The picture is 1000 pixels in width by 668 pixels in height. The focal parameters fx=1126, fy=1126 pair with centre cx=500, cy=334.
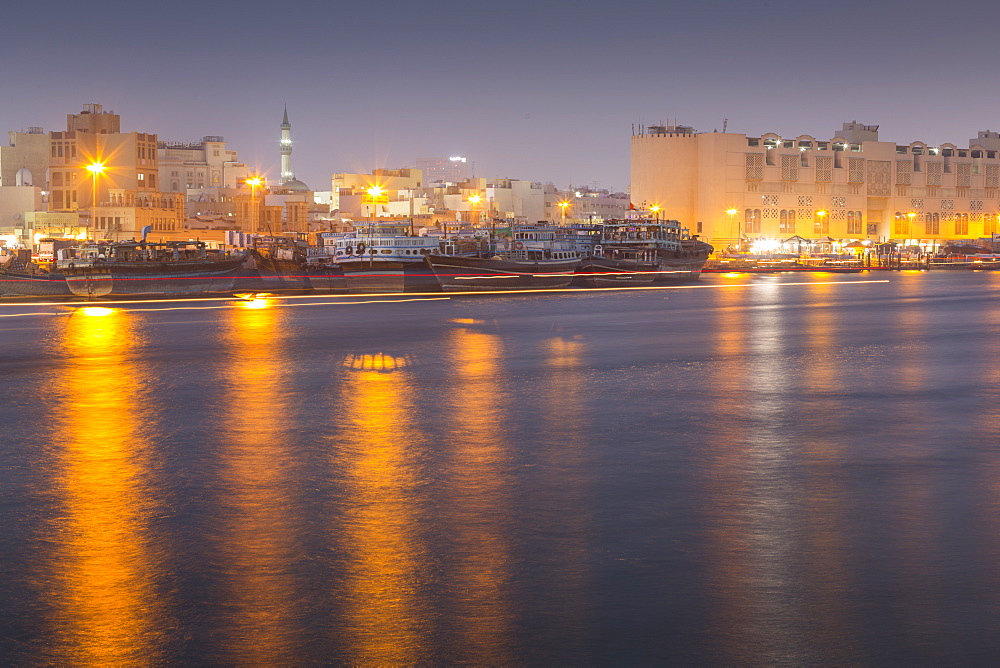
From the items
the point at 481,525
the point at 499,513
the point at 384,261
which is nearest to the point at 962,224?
the point at 384,261

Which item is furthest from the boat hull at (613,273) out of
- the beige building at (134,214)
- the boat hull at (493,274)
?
the beige building at (134,214)

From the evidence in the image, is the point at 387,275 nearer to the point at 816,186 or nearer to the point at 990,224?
the point at 816,186

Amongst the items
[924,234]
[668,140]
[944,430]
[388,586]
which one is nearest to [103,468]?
[388,586]

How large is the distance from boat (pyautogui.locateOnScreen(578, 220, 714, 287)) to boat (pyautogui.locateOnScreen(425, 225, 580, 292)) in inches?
69.3

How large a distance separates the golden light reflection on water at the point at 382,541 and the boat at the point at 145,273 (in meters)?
37.4

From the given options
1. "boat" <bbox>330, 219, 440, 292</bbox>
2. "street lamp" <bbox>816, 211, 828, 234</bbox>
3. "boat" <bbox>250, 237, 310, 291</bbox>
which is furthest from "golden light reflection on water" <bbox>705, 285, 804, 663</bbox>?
"street lamp" <bbox>816, 211, 828, 234</bbox>

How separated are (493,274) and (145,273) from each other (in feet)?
59.1

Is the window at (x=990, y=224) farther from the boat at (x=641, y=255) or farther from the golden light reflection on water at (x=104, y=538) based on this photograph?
the golden light reflection on water at (x=104, y=538)

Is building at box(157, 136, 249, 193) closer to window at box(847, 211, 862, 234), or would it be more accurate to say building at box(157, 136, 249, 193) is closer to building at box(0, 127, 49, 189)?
building at box(0, 127, 49, 189)

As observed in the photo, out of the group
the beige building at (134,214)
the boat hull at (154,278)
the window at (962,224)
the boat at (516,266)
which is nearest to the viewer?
the boat hull at (154,278)

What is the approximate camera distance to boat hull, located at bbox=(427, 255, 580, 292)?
58.1 meters

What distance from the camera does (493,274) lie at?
60906 millimetres

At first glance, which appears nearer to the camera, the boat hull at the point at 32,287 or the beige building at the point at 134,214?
the boat hull at the point at 32,287

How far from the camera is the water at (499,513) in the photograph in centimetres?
571
